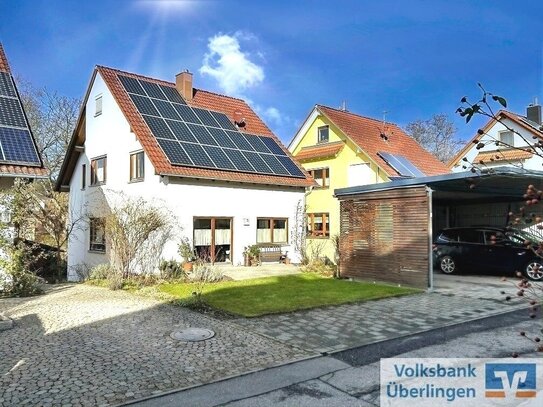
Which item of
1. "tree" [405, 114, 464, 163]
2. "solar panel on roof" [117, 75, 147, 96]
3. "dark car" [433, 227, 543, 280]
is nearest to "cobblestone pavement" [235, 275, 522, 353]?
"dark car" [433, 227, 543, 280]

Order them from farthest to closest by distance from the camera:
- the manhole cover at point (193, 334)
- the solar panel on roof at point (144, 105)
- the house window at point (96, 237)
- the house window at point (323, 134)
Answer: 1. the house window at point (323, 134)
2. the house window at point (96, 237)
3. the solar panel on roof at point (144, 105)
4. the manhole cover at point (193, 334)

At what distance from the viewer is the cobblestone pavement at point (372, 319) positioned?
7.25m

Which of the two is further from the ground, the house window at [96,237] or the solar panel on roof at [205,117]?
the solar panel on roof at [205,117]

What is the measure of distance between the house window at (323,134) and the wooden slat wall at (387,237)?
1137cm

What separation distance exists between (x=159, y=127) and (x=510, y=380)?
15242 millimetres

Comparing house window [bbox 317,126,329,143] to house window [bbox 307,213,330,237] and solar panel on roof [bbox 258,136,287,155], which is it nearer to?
solar panel on roof [bbox 258,136,287,155]

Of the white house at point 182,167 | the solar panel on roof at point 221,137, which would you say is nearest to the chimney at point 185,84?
the white house at point 182,167

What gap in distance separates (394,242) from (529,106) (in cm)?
2061

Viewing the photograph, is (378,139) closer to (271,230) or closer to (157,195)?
(271,230)

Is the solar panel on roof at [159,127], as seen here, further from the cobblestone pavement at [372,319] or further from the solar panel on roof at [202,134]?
the cobblestone pavement at [372,319]

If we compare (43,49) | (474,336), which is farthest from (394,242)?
(43,49)

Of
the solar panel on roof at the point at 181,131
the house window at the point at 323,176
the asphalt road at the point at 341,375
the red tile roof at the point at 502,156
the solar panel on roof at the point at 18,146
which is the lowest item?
the asphalt road at the point at 341,375

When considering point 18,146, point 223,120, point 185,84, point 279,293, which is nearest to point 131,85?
point 185,84

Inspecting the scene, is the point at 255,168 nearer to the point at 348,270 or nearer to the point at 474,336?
the point at 348,270
